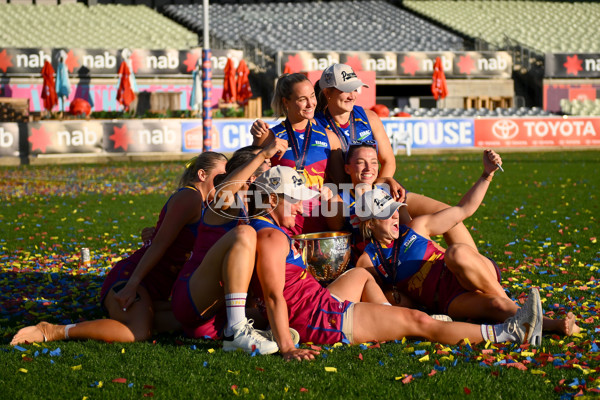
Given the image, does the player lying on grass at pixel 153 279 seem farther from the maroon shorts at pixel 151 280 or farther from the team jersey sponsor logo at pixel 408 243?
the team jersey sponsor logo at pixel 408 243

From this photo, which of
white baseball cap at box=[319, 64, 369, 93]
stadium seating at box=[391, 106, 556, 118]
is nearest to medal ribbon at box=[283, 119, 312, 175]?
white baseball cap at box=[319, 64, 369, 93]

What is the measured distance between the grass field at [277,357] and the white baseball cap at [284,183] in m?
1.00

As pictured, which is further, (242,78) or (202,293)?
(242,78)

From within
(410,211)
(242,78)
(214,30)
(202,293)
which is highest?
(214,30)

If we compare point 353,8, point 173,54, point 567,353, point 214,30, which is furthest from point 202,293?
point 353,8

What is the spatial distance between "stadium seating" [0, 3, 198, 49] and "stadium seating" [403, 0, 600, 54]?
15189mm

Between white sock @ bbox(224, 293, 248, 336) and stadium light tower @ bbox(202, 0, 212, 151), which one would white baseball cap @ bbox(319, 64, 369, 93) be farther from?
stadium light tower @ bbox(202, 0, 212, 151)

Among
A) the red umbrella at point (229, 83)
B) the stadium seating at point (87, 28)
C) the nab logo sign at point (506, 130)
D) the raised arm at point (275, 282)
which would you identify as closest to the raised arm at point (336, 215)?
the raised arm at point (275, 282)

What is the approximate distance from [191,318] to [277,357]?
72 centimetres

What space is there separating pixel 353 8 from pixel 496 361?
42292 mm

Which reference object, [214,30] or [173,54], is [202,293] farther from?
[214,30]

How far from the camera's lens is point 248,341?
4.79 meters

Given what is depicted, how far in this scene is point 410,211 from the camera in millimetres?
6074

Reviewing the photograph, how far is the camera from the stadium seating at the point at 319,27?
38.3 m
